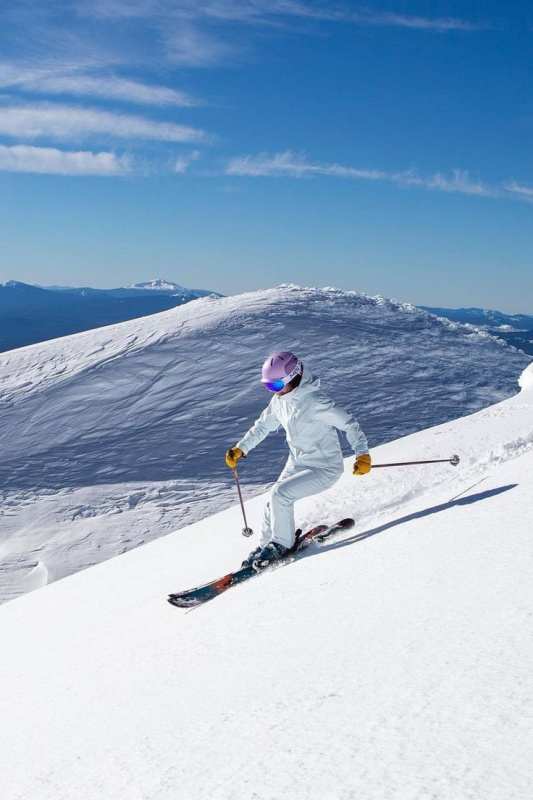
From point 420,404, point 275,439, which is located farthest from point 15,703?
point 420,404

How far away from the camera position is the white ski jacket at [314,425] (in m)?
5.18

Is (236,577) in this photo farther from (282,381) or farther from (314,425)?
(282,381)

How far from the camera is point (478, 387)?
2569 centimetres

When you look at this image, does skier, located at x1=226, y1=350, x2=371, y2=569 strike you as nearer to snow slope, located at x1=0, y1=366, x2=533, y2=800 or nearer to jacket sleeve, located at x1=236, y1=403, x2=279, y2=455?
jacket sleeve, located at x1=236, y1=403, x2=279, y2=455

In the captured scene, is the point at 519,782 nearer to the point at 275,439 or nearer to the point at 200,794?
the point at 200,794

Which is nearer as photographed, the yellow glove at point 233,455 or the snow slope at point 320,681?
the snow slope at point 320,681

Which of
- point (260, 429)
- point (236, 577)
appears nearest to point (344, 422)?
point (260, 429)

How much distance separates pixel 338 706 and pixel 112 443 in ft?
67.6

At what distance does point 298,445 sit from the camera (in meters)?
5.43

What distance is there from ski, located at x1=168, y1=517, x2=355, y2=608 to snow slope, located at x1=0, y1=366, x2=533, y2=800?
13cm

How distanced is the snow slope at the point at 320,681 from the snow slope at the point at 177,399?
11.7m

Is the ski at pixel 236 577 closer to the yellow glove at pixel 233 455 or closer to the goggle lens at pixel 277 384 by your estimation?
the yellow glove at pixel 233 455

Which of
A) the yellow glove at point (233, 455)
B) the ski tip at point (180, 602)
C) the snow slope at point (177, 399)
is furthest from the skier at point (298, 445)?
the snow slope at point (177, 399)

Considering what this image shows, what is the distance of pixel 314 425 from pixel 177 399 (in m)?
19.1
